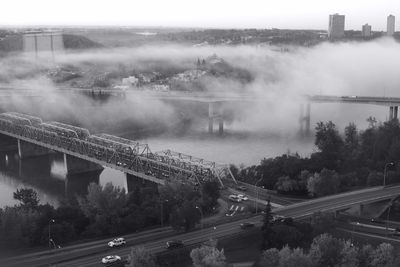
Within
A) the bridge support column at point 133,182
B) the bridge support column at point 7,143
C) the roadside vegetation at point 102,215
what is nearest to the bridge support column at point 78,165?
the bridge support column at point 133,182

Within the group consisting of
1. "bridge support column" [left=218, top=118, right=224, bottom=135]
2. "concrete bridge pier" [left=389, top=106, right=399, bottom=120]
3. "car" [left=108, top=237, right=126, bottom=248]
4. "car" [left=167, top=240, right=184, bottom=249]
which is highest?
"car" [left=167, top=240, right=184, bottom=249]

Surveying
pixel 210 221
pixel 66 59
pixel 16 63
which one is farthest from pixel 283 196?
pixel 66 59

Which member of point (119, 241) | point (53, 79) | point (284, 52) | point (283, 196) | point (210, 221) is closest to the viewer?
point (119, 241)

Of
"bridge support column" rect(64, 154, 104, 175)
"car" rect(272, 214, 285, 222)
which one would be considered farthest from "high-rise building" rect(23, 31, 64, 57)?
"car" rect(272, 214, 285, 222)

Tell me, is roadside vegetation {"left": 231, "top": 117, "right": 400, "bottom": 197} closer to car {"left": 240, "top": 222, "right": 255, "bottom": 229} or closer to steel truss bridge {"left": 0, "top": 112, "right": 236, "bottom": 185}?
steel truss bridge {"left": 0, "top": 112, "right": 236, "bottom": 185}

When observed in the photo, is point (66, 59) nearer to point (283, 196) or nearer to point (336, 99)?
point (336, 99)

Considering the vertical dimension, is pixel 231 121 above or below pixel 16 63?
below

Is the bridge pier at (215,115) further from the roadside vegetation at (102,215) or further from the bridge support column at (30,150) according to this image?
the roadside vegetation at (102,215)
